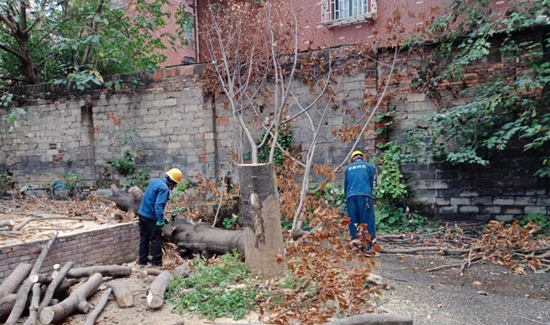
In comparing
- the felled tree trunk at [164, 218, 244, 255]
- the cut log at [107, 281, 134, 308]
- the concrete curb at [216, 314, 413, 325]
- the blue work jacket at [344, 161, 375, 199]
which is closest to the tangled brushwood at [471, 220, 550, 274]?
the blue work jacket at [344, 161, 375, 199]

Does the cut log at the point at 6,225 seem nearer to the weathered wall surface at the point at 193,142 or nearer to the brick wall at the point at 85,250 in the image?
the brick wall at the point at 85,250

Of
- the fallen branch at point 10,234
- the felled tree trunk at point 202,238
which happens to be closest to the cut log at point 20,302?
the fallen branch at point 10,234

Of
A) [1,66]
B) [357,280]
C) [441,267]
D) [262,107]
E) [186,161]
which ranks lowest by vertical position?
[441,267]

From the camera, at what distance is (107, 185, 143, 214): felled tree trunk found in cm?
745

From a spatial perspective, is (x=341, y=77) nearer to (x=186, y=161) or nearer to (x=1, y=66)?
(x=186, y=161)

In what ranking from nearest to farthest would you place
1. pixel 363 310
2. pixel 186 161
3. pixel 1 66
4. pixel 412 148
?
1. pixel 363 310
2. pixel 412 148
3. pixel 186 161
4. pixel 1 66

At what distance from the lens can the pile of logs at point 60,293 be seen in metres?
4.05

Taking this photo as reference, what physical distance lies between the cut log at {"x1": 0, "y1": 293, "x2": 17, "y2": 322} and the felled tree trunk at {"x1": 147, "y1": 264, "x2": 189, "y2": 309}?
1.41 metres

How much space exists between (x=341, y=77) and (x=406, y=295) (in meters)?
5.08

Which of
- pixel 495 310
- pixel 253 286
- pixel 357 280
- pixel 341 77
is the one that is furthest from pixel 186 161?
pixel 495 310

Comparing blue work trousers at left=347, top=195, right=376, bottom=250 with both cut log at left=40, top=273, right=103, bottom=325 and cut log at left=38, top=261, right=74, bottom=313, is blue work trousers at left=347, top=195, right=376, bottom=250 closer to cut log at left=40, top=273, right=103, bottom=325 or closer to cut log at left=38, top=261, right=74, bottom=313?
cut log at left=40, top=273, right=103, bottom=325

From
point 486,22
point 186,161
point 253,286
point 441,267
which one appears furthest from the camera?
point 186,161

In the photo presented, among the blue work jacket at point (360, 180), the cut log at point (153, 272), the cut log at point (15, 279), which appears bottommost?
the cut log at point (153, 272)

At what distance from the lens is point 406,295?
4.50m
